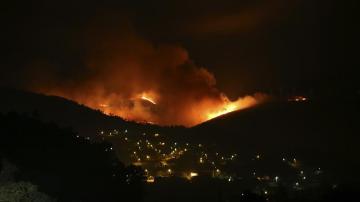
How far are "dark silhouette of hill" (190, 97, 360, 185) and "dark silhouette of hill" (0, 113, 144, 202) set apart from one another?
31.8 metres

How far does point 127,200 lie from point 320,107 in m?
83.8

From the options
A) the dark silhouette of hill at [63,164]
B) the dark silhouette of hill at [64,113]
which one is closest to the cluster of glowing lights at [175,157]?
the dark silhouette of hill at [64,113]

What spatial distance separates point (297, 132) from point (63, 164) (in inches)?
2876

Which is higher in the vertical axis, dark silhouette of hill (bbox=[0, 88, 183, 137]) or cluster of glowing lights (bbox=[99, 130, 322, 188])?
dark silhouette of hill (bbox=[0, 88, 183, 137])

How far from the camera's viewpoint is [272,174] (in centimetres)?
5319

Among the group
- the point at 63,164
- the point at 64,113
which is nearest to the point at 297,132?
the point at 64,113

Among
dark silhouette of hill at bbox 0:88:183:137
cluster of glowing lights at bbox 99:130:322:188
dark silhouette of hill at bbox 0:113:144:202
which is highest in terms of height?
dark silhouette of hill at bbox 0:88:183:137

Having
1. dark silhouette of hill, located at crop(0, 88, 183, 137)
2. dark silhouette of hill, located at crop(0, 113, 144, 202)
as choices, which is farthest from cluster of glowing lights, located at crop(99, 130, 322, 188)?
dark silhouette of hill, located at crop(0, 113, 144, 202)

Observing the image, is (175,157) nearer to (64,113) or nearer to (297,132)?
(64,113)

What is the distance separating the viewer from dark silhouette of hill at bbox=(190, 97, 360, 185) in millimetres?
66250

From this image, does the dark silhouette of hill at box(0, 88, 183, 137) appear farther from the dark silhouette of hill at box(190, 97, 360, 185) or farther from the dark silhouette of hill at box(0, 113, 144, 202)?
the dark silhouette of hill at box(0, 113, 144, 202)

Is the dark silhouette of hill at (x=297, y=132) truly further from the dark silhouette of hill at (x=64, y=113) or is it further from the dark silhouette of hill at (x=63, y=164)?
the dark silhouette of hill at (x=63, y=164)

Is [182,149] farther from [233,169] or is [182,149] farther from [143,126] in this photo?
[143,126]

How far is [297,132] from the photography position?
9556cm
